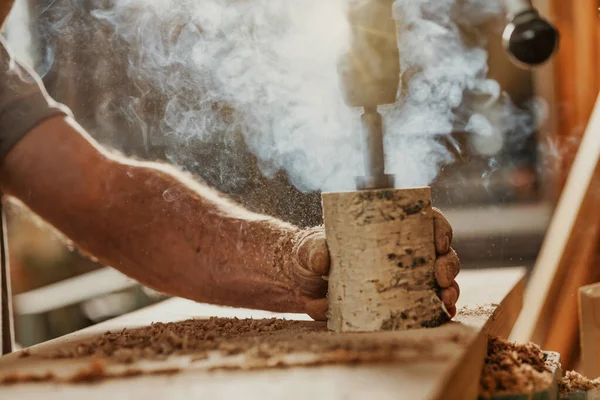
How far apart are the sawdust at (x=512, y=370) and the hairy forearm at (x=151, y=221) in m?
0.43

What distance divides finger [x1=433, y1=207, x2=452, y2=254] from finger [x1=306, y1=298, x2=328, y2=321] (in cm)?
27

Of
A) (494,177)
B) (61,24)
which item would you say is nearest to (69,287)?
(61,24)

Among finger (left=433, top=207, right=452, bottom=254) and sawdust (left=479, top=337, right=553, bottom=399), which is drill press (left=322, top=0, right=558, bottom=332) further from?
sawdust (left=479, top=337, right=553, bottom=399)

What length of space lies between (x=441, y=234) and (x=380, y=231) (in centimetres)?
14

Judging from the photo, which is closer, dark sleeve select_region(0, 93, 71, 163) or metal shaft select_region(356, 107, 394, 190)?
metal shaft select_region(356, 107, 394, 190)

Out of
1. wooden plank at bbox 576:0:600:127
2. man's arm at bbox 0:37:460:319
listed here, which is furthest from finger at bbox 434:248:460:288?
wooden plank at bbox 576:0:600:127

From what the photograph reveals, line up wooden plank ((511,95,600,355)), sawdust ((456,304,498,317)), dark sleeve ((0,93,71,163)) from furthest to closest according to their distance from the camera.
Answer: wooden plank ((511,95,600,355)) < dark sleeve ((0,93,71,163)) < sawdust ((456,304,498,317))

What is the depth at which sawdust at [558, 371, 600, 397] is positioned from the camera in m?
1.33

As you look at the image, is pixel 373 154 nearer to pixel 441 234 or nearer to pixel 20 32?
pixel 441 234

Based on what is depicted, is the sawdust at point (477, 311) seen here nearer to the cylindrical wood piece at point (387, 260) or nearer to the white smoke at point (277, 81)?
the cylindrical wood piece at point (387, 260)

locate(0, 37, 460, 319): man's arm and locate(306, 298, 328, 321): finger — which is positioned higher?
locate(0, 37, 460, 319): man's arm

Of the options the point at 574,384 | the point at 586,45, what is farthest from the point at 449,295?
the point at 586,45

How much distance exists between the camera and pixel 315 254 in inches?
50.1

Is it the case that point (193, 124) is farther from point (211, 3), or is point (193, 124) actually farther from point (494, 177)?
point (494, 177)
